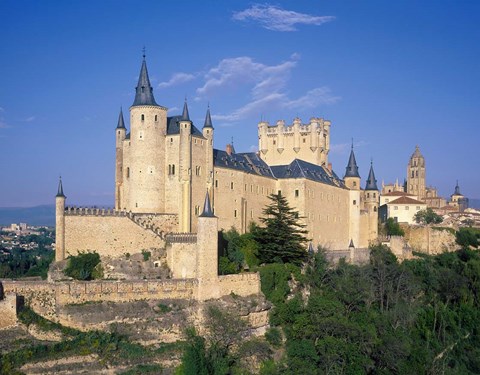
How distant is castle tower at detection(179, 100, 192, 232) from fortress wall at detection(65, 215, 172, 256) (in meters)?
3.57

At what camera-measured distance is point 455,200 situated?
4230 inches

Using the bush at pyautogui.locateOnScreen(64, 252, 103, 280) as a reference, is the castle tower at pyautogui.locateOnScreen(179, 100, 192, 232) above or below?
above

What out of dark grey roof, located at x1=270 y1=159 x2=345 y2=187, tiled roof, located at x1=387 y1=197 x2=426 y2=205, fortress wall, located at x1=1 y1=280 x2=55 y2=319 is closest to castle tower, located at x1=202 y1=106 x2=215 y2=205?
dark grey roof, located at x1=270 y1=159 x2=345 y2=187

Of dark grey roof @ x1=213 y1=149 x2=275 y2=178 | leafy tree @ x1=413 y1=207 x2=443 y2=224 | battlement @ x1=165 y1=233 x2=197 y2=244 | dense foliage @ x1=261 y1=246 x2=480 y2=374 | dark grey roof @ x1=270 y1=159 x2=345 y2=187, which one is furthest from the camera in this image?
leafy tree @ x1=413 y1=207 x2=443 y2=224

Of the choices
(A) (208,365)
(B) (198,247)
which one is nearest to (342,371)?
(A) (208,365)

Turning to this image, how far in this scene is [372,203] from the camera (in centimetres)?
6938

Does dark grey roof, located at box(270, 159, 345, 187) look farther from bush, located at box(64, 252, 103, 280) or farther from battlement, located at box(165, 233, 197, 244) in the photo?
bush, located at box(64, 252, 103, 280)

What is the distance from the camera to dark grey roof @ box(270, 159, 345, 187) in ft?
198

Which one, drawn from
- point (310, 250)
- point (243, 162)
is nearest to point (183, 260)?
point (310, 250)

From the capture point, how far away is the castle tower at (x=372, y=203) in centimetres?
6812

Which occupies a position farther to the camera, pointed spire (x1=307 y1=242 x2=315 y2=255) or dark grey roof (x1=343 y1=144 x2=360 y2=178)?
dark grey roof (x1=343 y1=144 x2=360 y2=178)

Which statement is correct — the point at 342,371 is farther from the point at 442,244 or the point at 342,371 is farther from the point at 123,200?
the point at 442,244

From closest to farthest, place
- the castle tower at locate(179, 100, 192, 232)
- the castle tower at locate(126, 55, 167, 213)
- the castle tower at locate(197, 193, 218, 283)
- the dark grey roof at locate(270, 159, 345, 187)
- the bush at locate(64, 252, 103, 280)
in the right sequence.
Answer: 1. the castle tower at locate(197, 193, 218, 283)
2. the bush at locate(64, 252, 103, 280)
3. the castle tower at locate(179, 100, 192, 232)
4. the castle tower at locate(126, 55, 167, 213)
5. the dark grey roof at locate(270, 159, 345, 187)

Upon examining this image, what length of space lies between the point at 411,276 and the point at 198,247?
75.3 feet
